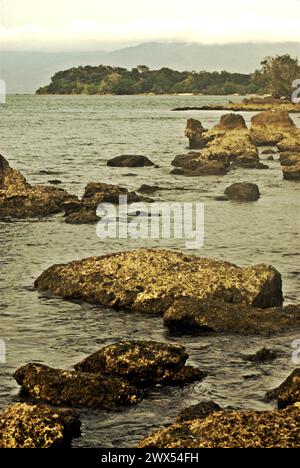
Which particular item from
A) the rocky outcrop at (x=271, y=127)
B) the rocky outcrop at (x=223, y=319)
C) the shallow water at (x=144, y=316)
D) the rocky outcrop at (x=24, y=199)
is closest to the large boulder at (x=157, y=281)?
the shallow water at (x=144, y=316)

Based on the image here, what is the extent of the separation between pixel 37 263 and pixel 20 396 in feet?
36.9

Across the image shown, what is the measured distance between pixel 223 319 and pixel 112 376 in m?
4.25

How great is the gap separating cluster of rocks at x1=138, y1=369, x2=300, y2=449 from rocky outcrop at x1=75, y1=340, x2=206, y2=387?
3.12 metres

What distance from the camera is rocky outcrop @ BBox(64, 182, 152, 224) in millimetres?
34406

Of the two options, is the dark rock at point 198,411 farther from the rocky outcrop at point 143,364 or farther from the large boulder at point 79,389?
the rocky outcrop at point 143,364

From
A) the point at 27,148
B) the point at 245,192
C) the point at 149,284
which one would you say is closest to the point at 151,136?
the point at 27,148

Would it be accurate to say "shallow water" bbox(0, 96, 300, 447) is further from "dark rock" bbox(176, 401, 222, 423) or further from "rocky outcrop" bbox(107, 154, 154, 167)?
"rocky outcrop" bbox(107, 154, 154, 167)

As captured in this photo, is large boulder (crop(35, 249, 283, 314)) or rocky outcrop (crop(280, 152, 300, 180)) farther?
rocky outcrop (crop(280, 152, 300, 180))

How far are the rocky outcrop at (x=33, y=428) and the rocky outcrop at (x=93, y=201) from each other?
21.3 meters

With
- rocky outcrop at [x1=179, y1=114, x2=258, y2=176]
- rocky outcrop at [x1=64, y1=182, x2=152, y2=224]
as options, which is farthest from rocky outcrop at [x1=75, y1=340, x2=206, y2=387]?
rocky outcrop at [x1=179, y1=114, x2=258, y2=176]

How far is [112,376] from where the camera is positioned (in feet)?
50.5

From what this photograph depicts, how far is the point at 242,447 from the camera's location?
11328mm

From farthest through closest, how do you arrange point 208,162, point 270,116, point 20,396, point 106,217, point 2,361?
1. point 270,116
2. point 208,162
3. point 106,217
4. point 2,361
5. point 20,396

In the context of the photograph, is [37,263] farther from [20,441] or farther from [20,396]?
[20,441]
